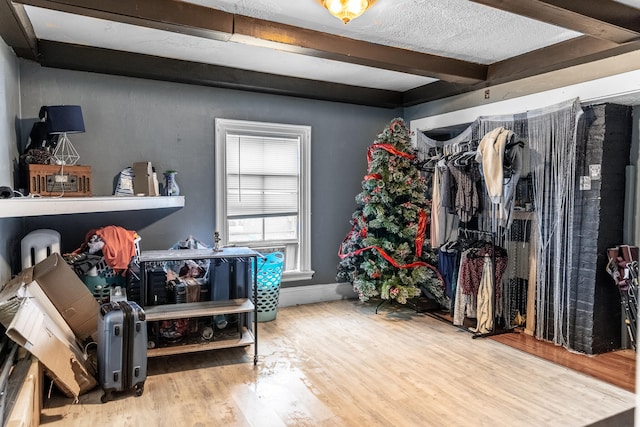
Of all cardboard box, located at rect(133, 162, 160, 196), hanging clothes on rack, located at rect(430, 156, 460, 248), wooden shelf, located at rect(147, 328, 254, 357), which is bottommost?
wooden shelf, located at rect(147, 328, 254, 357)

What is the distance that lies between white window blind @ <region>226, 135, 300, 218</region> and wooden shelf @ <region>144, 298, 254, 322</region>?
1.38m

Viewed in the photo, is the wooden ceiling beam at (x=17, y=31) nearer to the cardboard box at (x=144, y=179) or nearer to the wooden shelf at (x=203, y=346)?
the cardboard box at (x=144, y=179)

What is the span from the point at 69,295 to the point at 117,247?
1.73 ft

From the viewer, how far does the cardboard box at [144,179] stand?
156 inches

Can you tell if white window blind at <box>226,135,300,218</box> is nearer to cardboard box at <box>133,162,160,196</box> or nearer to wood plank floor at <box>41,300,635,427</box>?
cardboard box at <box>133,162,160,196</box>

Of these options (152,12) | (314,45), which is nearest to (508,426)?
(314,45)

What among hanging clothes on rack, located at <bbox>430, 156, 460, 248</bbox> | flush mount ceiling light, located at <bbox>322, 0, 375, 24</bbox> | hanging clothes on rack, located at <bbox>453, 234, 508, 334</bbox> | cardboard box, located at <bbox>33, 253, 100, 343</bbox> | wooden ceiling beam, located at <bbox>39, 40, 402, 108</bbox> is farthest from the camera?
hanging clothes on rack, located at <bbox>430, 156, 460, 248</bbox>

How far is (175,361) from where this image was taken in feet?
11.4

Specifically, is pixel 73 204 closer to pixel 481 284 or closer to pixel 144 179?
pixel 144 179

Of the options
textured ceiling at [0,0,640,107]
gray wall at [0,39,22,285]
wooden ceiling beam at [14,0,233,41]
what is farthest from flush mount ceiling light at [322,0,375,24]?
gray wall at [0,39,22,285]

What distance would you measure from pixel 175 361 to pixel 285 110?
9.47 feet

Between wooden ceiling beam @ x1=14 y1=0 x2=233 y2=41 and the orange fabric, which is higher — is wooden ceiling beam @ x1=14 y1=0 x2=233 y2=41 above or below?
above

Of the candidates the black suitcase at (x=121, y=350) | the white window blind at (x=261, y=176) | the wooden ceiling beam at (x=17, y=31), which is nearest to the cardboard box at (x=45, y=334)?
the black suitcase at (x=121, y=350)

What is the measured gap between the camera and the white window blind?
4.73m
